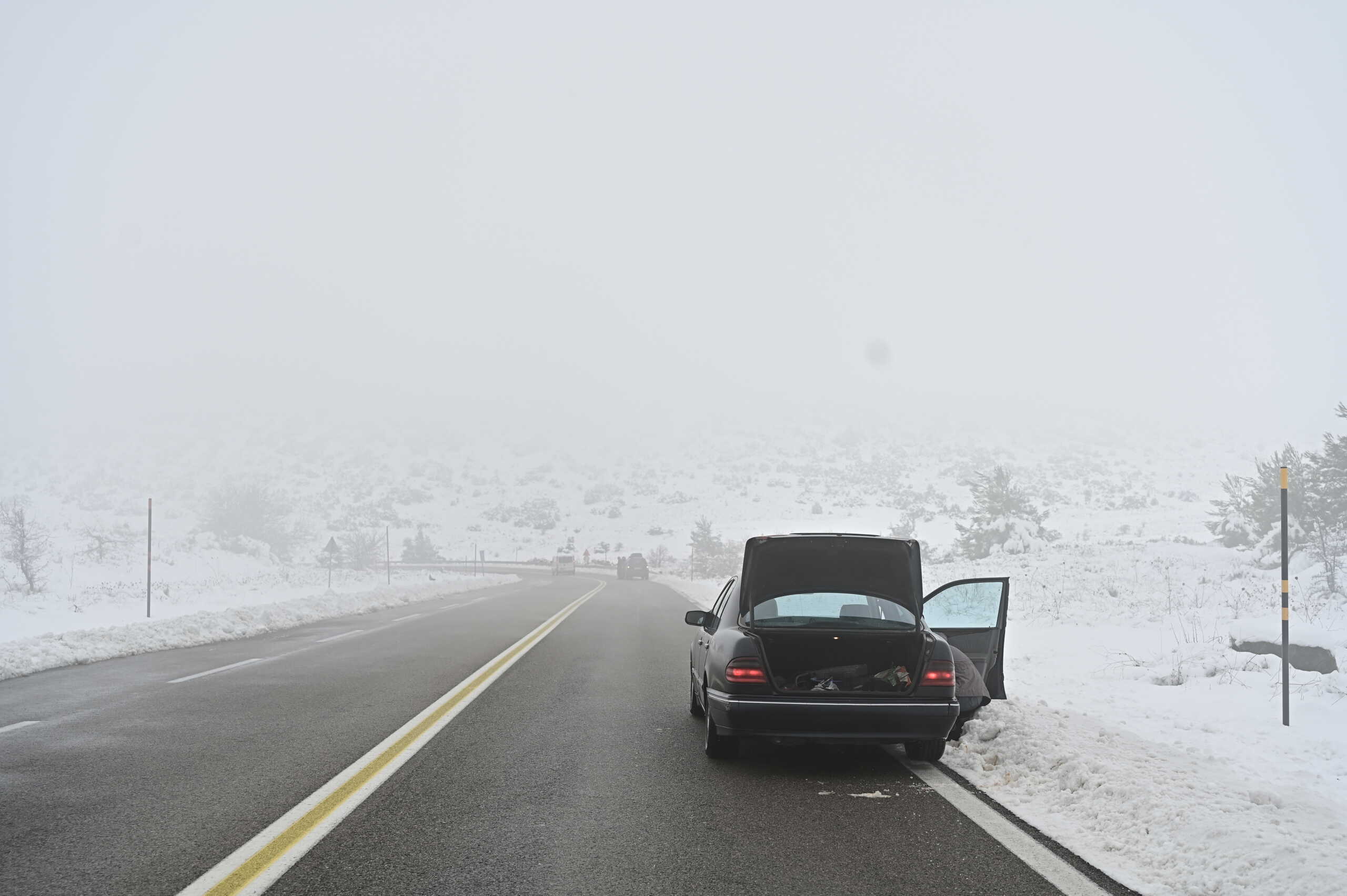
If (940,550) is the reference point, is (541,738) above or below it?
above

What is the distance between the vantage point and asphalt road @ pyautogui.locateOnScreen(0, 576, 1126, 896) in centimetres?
434

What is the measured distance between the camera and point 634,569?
60.2 meters

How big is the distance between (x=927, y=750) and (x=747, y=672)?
5.08ft

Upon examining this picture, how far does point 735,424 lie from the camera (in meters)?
182

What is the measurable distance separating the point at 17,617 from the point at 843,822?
27471 mm

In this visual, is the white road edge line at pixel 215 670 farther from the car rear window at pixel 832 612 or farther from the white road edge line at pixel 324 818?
the car rear window at pixel 832 612

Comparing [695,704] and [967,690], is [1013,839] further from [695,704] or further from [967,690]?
[695,704]

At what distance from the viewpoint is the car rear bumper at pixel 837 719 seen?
625cm

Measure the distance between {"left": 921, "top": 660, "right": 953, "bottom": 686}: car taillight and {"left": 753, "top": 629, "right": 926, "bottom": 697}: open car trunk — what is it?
6 cm

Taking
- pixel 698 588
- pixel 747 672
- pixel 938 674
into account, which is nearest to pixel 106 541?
pixel 698 588

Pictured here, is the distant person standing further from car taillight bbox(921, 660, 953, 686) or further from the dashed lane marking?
the dashed lane marking

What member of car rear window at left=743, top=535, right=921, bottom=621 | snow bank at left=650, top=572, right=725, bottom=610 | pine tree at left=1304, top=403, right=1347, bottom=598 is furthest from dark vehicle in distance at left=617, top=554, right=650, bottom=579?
car rear window at left=743, top=535, right=921, bottom=621

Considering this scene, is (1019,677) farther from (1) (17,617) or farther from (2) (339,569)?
(2) (339,569)

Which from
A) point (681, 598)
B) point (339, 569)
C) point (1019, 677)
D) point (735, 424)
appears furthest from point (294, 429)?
point (1019, 677)
